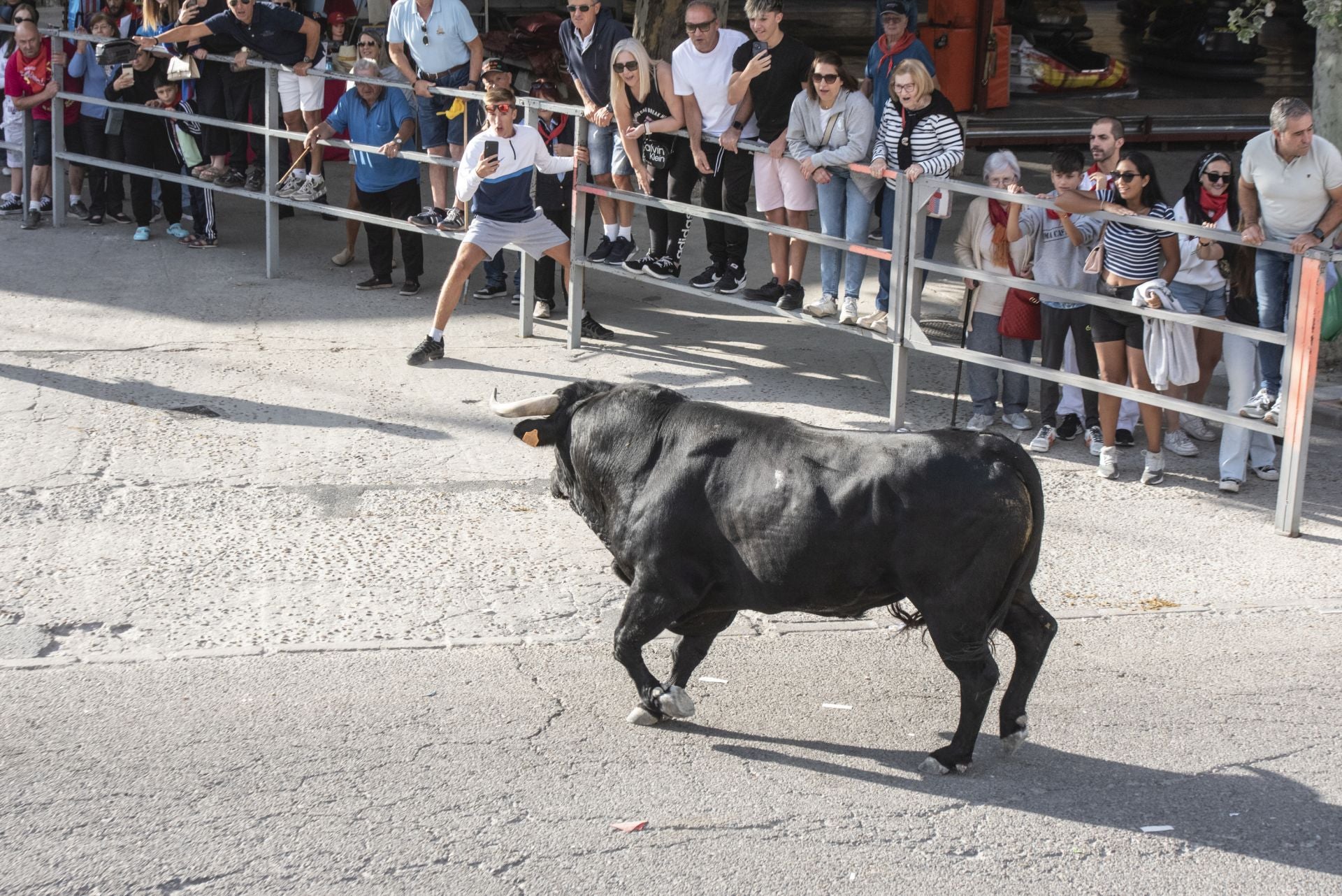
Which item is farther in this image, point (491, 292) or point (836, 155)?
point (491, 292)

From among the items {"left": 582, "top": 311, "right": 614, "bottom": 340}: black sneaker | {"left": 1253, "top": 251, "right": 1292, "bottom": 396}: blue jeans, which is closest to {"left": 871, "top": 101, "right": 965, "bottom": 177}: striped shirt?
{"left": 1253, "top": 251, "right": 1292, "bottom": 396}: blue jeans

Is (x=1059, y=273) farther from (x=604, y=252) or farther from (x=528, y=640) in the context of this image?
(x=528, y=640)

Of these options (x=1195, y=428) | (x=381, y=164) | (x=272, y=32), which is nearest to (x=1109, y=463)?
(x=1195, y=428)

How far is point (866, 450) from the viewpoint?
16.0 ft

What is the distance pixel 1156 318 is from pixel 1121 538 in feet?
3.89

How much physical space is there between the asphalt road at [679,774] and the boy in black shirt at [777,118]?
3.58 m

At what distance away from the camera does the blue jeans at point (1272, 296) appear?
24.0ft

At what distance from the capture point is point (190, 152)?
38.3 ft

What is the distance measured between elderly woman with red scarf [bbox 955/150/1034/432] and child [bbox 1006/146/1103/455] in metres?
0.09

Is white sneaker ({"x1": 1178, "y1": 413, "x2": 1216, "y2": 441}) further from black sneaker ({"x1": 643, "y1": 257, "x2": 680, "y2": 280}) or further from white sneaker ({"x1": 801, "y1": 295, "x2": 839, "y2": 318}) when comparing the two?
black sneaker ({"x1": 643, "y1": 257, "x2": 680, "y2": 280})

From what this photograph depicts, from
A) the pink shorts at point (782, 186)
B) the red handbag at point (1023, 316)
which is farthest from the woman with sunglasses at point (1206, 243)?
the pink shorts at point (782, 186)

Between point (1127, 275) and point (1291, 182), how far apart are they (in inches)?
35.2

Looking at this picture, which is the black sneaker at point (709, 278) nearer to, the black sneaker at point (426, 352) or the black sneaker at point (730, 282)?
the black sneaker at point (730, 282)

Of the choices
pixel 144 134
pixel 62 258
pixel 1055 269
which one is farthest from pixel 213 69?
pixel 1055 269
